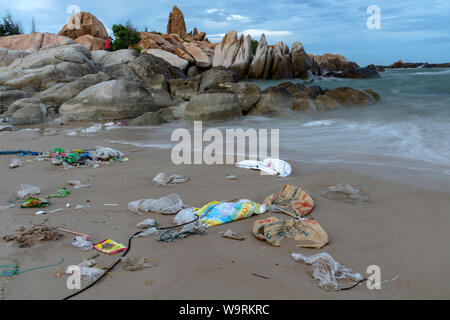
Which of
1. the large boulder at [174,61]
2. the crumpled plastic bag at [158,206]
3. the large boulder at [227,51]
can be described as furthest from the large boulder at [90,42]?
the crumpled plastic bag at [158,206]

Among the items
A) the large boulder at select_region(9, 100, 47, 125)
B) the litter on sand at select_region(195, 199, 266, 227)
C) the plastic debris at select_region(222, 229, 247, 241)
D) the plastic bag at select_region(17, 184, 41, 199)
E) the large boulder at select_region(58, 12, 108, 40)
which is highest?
the large boulder at select_region(58, 12, 108, 40)

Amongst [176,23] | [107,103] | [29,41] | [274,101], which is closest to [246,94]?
[274,101]

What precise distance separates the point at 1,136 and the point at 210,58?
27302mm

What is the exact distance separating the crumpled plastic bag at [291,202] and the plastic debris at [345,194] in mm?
385

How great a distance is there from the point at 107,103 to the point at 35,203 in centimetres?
740

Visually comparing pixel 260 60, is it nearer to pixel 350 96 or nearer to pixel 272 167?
pixel 350 96

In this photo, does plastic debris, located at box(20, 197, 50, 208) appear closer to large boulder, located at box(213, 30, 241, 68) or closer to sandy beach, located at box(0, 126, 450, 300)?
sandy beach, located at box(0, 126, 450, 300)

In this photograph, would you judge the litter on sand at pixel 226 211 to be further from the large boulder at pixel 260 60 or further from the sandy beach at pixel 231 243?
the large boulder at pixel 260 60

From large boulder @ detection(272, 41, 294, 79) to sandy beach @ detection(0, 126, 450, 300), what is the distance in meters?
29.7

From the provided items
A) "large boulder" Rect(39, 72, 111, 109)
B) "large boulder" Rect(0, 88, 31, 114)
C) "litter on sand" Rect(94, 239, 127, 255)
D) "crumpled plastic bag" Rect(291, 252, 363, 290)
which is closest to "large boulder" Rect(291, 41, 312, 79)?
"large boulder" Rect(39, 72, 111, 109)

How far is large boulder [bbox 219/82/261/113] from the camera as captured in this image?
11938mm
